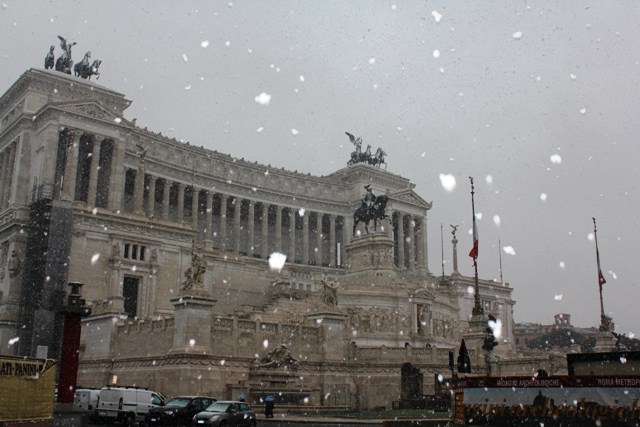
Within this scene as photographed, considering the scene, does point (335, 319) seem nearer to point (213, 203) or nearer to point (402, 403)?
point (402, 403)

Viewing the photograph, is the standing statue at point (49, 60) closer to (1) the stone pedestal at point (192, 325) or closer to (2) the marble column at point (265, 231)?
(2) the marble column at point (265, 231)

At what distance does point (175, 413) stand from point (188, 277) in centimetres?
1143

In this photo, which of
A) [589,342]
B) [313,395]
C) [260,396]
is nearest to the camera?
[260,396]

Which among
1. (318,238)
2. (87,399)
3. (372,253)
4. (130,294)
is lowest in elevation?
(87,399)

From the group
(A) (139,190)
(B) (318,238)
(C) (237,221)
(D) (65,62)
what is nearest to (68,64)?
(D) (65,62)

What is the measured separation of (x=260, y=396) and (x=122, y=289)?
2309 cm

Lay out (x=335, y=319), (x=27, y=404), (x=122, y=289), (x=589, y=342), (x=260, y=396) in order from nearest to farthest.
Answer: (x=27, y=404) < (x=260, y=396) < (x=335, y=319) < (x=122, y=289) < (x=589, y=342)

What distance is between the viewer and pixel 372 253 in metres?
69.3

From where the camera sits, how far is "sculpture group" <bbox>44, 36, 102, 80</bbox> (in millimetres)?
73500

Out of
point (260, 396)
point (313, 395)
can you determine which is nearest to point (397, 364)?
point (313, 395)

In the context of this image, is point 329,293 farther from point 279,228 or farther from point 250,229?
point 279,228

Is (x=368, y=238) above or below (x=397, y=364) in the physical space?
above

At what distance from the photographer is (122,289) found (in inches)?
2151

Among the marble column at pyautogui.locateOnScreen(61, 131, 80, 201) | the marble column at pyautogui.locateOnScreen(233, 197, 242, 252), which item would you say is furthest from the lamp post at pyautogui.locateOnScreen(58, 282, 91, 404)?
the marble column at pyautogui.locateOnScreen(233, 197, 242, 252)
